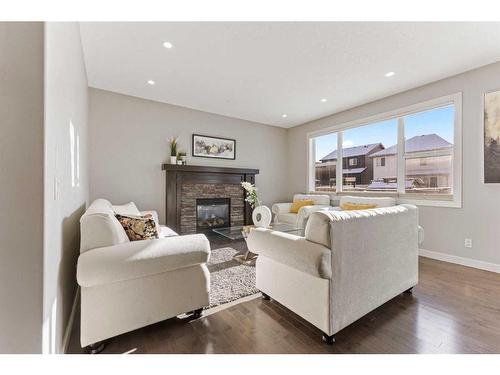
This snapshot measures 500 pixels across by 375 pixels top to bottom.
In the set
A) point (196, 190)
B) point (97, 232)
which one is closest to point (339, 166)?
point (196, 190)

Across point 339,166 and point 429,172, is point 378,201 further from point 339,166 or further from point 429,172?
point 339,166

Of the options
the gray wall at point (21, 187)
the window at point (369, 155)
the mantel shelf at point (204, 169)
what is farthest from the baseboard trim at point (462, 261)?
the gray wall at point (21, 187)

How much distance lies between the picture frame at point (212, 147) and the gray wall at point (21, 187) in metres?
3.54

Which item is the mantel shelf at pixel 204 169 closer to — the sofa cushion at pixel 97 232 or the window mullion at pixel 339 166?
the window mullion at pixel 339 166

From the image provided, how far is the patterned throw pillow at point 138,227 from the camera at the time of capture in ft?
5.90

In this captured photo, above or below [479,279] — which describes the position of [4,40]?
above

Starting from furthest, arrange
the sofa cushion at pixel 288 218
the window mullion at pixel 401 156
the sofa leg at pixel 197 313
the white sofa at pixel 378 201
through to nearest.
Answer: the sofa cushion at pixel 288 218 < the window mullion at pixel 401 156 < the white sofa at pixel 378 201 < the sofa leg at pixel 197 313

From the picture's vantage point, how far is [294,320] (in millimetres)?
1733

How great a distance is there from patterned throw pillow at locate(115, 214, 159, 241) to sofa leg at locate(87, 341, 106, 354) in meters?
0.69

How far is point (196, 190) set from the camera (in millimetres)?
4449

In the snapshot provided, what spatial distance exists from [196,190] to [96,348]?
3.21m
